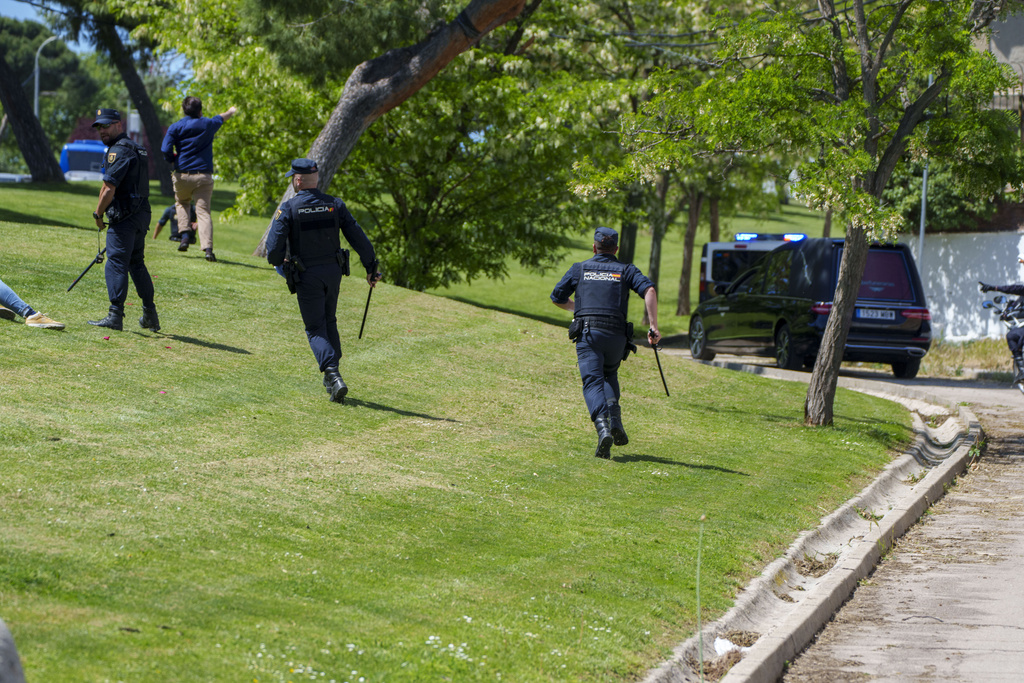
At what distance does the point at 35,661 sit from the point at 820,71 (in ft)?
33.2

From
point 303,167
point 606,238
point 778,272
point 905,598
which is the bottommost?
point 905,598

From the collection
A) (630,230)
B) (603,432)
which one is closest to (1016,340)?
(603,432)

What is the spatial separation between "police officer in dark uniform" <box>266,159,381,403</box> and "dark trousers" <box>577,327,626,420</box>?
1924 mm

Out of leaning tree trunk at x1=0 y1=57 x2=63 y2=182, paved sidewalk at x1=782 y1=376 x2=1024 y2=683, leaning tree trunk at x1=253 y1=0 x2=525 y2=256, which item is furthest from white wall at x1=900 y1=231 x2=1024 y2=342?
leaning tree trunk at x1=0 y1=57 x2=63 y2=182

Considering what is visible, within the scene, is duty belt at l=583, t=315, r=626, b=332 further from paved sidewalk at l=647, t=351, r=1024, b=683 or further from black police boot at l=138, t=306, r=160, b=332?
black police boot at l=138, t=306, r=160, b=332

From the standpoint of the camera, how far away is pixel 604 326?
917 cm

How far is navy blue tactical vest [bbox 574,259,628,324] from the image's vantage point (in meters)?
9.20

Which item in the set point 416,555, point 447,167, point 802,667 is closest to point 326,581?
point 416,555

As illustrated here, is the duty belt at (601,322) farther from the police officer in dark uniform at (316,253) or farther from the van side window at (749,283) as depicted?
the van side window at (749,283)

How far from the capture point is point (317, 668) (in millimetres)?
4328

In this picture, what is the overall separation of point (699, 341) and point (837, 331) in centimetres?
836

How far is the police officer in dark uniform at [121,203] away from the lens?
1084 centimetres

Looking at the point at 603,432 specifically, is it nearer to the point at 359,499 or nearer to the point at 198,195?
the point at 359,499

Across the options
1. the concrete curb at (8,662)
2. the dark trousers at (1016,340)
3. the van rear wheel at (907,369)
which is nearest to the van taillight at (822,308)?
the van rear wheel at (907,369)
